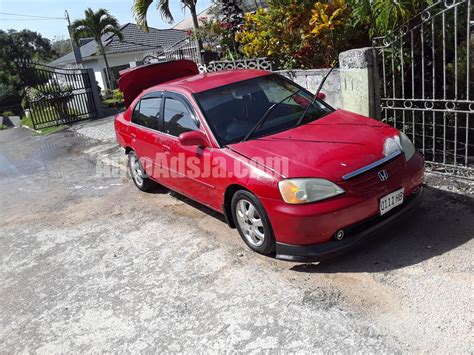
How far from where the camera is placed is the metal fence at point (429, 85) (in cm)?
508

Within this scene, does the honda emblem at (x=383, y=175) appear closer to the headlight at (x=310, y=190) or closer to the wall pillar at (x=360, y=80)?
the headlight at (x=310, y=190)

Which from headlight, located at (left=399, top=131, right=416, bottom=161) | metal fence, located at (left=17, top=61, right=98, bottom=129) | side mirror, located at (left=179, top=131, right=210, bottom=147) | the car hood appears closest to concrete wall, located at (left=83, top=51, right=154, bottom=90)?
metal fence, located at (left=17, top=61, right=98, bottom=129)

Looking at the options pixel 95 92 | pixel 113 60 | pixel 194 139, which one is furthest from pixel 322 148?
pixel 113 60

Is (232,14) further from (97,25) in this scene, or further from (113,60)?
(113,60)

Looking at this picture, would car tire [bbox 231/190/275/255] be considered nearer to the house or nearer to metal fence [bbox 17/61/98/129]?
metal fence [bbox 17/61/98/129]

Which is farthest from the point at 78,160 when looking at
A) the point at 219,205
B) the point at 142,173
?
the point at 219,205

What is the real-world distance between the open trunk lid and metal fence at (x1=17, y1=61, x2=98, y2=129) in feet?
28.0

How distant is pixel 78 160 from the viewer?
370 inches

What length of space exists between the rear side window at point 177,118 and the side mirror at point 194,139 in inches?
8.2

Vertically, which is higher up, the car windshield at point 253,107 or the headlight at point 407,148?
the car windshield at point 253,107

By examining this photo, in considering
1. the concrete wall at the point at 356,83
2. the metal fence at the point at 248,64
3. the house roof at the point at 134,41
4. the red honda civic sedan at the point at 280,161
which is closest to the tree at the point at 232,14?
the metal fence at the point at 248,64

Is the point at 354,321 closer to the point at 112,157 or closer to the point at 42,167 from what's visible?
the point at 112,157

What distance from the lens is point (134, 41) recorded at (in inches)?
1355

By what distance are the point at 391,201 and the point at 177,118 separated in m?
2.43
